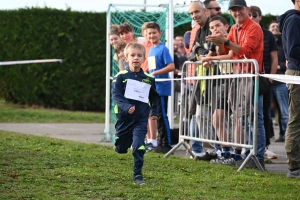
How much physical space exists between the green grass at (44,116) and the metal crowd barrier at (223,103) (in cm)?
851

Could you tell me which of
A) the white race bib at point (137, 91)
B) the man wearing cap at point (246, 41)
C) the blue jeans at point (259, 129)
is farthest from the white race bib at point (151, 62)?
the white race bib at point (137, 91)

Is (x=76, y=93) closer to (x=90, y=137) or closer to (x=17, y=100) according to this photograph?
(x=17, y=100)

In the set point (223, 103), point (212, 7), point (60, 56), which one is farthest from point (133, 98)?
point (60, 56)

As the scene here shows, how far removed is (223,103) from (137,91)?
6.10 ft

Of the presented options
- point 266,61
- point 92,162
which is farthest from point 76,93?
point 92,162

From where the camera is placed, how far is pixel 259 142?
987cm

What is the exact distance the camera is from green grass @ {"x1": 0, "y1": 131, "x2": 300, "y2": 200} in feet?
24.5

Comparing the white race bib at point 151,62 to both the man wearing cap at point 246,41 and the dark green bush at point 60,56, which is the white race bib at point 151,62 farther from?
the dark green bush at point 60,56

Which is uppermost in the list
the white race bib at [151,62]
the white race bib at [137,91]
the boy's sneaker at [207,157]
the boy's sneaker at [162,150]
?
the white race bib at [151,62]

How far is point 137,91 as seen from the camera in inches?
337

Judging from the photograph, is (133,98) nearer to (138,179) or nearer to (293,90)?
(138,179)

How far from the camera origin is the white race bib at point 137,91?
854 cm

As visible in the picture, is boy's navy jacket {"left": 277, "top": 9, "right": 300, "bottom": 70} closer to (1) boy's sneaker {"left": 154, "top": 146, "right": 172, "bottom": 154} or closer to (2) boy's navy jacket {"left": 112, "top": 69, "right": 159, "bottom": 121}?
(2) boy's navy jacket {"left": 112, "top": 69, "right": 159, "bottom": 121}

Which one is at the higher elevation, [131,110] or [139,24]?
[139,24]
